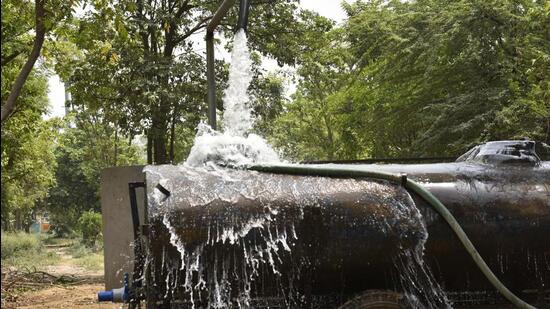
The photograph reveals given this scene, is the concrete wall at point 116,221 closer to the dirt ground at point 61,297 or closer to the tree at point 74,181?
the dirt ground at point 61,297

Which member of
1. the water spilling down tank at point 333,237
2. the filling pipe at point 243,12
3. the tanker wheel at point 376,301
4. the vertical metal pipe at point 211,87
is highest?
the filling pipe at point 243,12

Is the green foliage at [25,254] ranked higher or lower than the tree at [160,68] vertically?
lower

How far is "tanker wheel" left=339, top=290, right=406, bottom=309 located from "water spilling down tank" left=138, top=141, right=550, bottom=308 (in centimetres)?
5

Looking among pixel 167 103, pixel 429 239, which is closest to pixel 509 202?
pixel 429 239

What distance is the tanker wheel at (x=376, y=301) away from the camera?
373 centimetres

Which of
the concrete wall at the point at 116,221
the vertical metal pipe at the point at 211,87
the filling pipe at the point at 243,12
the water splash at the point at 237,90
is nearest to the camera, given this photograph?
the filling pipe at the point at 243,12

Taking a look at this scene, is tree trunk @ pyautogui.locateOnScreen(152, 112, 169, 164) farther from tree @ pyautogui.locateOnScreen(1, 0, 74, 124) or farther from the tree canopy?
tree @ pyautogui.locateOnScreen(1, 0, 74, 124)

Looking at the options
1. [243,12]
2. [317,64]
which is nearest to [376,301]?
[243,12]

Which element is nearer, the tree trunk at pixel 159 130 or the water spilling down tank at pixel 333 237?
the water spilling down tank at pixel 333 237

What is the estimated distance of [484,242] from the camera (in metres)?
4.04

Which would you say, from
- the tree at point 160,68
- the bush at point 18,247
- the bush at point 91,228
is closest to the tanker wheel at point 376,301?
the tree at point 160,68

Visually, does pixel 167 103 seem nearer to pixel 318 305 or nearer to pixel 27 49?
pixel 27 49

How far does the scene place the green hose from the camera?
Answer: 3.82 metres

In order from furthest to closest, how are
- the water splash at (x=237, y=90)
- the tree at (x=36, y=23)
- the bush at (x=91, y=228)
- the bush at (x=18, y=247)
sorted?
the bush at (x=91, y=228)
the bush at (x=18, y=247)
the water splash at (x=237, y=90)
the tree at (x=36, y=23)
